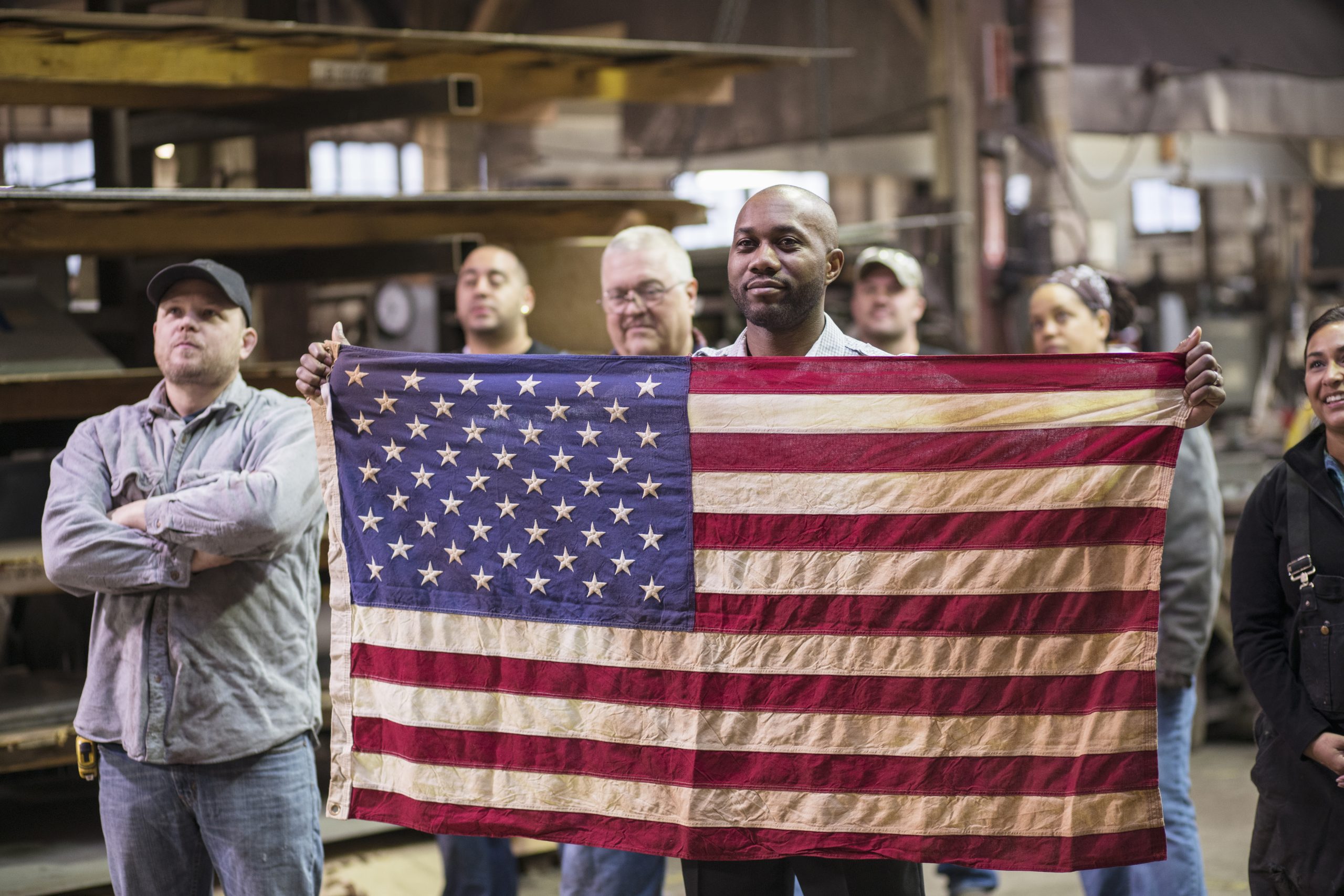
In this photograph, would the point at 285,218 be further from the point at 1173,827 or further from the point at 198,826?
the point at 1173,827

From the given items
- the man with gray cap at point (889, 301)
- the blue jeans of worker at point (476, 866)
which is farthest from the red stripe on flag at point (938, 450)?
the man with gray cap at point (889, 301)

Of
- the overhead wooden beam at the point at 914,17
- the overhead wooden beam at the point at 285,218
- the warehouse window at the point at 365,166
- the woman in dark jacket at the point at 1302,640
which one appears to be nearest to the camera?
the woman in dark jacket at the point at 1302,640

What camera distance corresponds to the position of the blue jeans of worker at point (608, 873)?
4137 mm

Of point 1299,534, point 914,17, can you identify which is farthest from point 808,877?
point 914,17

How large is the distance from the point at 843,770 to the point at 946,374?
38.2 inches

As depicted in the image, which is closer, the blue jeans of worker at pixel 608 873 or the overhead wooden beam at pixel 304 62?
the blue jeans of worker at pixel 608 873

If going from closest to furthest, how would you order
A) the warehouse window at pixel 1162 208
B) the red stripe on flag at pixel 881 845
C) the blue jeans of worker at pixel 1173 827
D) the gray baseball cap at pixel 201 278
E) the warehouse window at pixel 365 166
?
the red stripe on flag at pixel 881 845 → the gray baseball cap at pixel 201 278 → the blue jeans of worker at pixel 1173 827 → the warehouse window at pixel 365 166 → the warehouse window at pixel 1162 208

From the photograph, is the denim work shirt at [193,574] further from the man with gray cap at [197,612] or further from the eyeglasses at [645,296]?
the eyeglasses at [645,296]

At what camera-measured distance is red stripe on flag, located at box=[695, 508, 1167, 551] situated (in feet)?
10.6

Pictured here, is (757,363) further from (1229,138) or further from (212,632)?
(1229,138)

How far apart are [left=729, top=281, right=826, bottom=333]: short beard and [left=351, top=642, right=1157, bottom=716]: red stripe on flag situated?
32.9 inches

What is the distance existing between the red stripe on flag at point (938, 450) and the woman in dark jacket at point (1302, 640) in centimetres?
43

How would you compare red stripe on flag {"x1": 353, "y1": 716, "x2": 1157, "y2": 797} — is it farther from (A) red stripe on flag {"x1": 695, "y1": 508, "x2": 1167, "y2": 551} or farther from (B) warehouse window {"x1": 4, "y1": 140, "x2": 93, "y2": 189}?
(B) warehouse window {"x1": 4, "y1": 140, "x2": 93, "y2": 189}

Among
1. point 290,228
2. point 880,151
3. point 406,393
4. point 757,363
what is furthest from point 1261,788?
point 880,151
